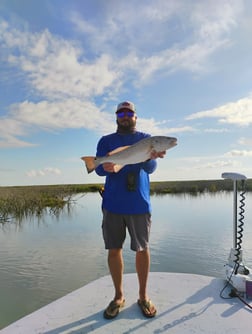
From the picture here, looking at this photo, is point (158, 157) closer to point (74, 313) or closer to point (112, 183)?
point (112, 183)

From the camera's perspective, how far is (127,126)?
122 inches

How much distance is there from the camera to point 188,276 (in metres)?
3.73

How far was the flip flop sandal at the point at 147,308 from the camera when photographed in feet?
8.98

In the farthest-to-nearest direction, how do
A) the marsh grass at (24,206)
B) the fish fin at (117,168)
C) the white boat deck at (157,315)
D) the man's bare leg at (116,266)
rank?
the marsh grass at (24,206), the man's bare leg at (116,266), the fish fin at (117,168), the white boat deck at (157,315)

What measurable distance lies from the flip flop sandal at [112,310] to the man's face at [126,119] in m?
1.65

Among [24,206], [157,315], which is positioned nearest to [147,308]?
[157,315]

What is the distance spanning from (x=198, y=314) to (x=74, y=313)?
1103 mm

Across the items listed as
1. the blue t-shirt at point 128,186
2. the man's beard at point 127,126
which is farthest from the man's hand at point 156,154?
the man's beard at point 127,126

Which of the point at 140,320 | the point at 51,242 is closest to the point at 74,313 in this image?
the point at 140,320

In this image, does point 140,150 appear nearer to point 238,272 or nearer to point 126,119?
point 126,119

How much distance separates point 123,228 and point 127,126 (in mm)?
987

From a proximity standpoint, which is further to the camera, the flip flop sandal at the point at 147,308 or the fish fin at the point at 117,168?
the fish fin at the point at 117,168

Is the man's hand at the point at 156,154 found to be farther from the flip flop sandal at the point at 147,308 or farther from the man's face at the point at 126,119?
the flip flop sandal at the point at 147,308

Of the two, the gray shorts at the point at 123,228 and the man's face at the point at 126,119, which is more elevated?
the man's face at the point at 126,119
